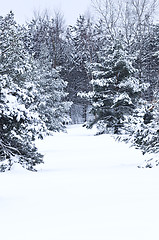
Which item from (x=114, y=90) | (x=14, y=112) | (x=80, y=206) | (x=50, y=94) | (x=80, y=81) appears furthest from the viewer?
(x=80, y=81)

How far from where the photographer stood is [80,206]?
3686 mm

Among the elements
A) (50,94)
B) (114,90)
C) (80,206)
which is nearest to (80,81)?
(50,94)

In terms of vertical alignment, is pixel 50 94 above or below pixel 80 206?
above

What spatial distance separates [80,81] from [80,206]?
29258mm

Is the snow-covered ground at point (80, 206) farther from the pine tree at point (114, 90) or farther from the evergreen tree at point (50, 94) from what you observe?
the evergreen tree at point (50, 94)

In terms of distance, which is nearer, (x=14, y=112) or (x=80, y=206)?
(x=80, y=206)

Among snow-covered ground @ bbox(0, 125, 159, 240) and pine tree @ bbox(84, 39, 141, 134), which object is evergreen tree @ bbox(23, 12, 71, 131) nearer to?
pine tree @ bbox(84, 39, 141, 134)

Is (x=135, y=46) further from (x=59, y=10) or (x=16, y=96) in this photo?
(x=16, y=96)

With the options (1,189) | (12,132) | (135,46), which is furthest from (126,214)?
(135,46)

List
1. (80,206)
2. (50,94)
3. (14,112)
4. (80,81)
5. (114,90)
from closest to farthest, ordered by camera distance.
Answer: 1. (80,206)
2. (14,112)
3. (114,90)
4. (50,94)
5. (80,81)

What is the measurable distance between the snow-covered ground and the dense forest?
47.1 inches

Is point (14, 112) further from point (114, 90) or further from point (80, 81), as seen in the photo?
point (80, 81)

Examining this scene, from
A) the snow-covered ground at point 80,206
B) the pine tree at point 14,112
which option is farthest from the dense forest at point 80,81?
the snow-covered ground at point 80,206

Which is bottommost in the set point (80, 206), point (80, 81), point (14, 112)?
point (80, 206)
